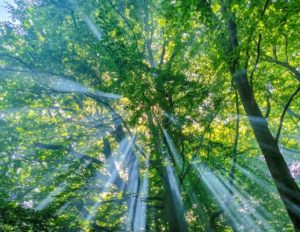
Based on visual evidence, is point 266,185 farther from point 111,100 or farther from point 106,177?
point 111,100

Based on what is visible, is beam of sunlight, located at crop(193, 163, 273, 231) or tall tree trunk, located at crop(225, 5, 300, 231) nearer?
tall tree trunk, located at crop(225, 5, 300, 231)

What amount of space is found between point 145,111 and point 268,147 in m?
2.80

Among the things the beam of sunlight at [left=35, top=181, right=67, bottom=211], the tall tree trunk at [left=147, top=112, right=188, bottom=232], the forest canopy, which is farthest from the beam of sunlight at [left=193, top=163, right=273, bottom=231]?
the beam of sunlight at [left=35, top=181, right=67, bottom=211]

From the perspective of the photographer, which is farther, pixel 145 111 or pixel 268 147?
pixel 145 111

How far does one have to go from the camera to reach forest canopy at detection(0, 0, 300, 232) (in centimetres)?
529

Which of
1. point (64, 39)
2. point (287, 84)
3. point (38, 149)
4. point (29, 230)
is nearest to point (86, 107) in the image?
point (38, 149)

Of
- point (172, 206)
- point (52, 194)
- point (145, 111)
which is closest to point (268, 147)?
point (145, 111)

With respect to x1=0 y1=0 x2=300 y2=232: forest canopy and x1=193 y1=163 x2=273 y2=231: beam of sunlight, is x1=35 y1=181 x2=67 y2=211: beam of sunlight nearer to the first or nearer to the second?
x1=0 y1=0 x2=300 y2=232: forest canopy

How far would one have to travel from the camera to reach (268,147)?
5.05 metres

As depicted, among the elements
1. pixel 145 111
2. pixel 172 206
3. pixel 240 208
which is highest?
pixel 240 208

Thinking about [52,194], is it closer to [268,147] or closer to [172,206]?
[172,206]

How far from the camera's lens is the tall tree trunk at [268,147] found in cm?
454

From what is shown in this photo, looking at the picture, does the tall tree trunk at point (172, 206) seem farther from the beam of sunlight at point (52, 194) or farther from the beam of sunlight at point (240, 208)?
the beam of sunlight at point (52, 194)

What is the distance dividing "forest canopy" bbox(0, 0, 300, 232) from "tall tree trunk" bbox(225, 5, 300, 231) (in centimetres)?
2
